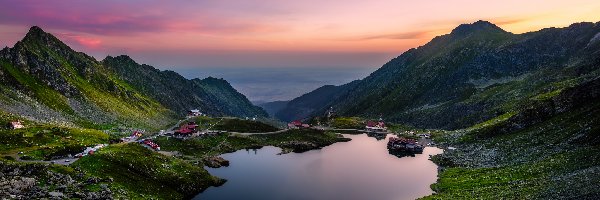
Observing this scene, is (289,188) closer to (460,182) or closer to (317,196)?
(317,196)

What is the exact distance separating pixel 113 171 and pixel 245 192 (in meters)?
30.4

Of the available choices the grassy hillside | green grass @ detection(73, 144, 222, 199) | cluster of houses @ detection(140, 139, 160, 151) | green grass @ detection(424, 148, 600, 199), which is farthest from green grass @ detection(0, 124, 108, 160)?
the grassy hillside

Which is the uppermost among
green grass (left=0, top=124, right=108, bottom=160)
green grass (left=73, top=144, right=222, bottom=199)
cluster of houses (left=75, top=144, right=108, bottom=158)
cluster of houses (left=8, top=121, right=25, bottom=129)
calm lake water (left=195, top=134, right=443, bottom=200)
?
cluster of houses (left=8, top=121, right=25, bottom=129)

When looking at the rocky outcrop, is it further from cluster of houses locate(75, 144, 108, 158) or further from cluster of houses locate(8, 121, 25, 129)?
cluster of houses locate(8, 121, 25, 129)

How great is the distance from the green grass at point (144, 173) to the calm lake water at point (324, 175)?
16.3 ft

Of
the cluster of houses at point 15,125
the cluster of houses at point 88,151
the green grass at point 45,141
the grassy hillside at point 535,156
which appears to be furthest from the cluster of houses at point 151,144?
the grassy hillside at point 535,156

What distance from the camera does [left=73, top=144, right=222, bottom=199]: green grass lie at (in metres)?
94.3

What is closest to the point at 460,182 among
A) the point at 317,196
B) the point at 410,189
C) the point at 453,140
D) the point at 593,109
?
the point at 410,189

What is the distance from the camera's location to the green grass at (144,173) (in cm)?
9431

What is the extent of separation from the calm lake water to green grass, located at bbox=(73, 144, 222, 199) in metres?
4.96

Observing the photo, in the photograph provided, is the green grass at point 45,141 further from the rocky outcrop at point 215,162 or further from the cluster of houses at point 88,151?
the rocky outcrop at point 215,162

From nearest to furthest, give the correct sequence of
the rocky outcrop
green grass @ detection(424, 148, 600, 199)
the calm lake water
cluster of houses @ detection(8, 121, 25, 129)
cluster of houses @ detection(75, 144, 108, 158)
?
green grass @ detection(424, 148, 600, 199)
cluster of houses @ detection(75, 144, 108, 158)
the calm lake water
the rocky outcrop
cluster of houses @ detection(8, 121, 25, 129)

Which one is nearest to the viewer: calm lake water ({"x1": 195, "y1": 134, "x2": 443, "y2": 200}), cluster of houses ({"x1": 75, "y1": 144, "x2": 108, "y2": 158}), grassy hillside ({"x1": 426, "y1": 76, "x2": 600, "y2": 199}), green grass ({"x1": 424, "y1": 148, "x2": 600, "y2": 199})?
green grass ({"x1": 424, "y1": 148, "x2": 600, "y2": 199})

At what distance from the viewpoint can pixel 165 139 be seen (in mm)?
164625
